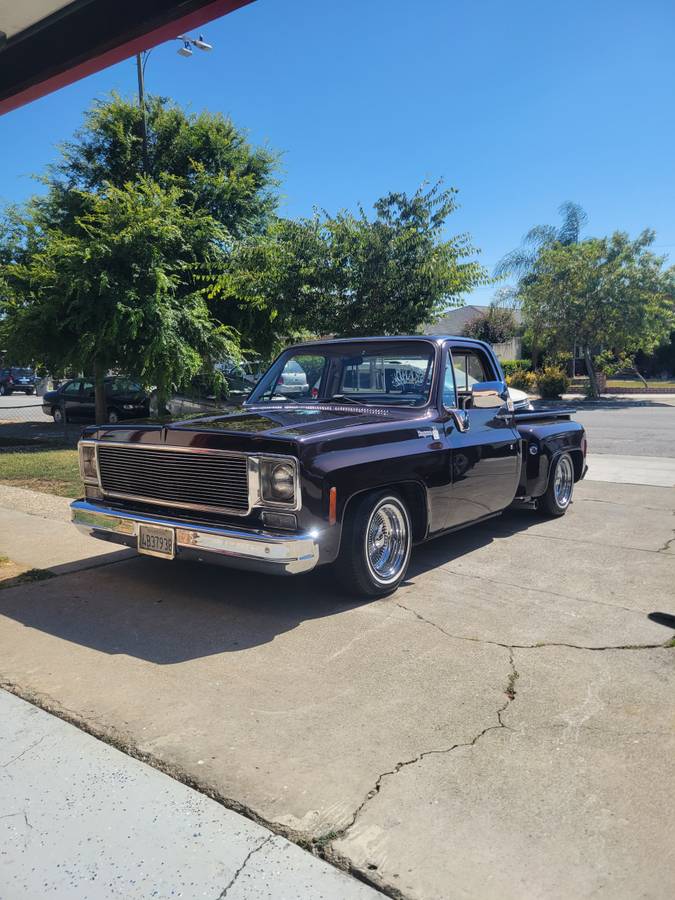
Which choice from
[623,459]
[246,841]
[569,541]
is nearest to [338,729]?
[246,841]

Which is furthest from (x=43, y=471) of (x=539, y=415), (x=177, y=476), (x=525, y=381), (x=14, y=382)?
(x=14, y=382)

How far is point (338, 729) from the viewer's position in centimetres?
326

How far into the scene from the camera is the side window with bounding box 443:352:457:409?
5.71m

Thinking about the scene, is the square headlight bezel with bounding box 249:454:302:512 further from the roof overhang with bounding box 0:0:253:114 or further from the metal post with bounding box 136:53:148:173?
the metal post with bounding box 136:53:148:173

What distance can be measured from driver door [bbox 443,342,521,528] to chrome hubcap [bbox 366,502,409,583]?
61 cm

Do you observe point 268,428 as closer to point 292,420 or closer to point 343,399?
point 292,420

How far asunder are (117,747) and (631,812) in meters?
2.08

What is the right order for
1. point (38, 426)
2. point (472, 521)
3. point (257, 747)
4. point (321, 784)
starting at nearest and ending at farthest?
point (321, 784), point (257, 747), point (472, 521), point (38, 426)

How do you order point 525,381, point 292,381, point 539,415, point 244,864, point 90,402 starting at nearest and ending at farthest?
1. point 244,864
2. point 292,381
3. point 539,415
4. point 90,402
5. point 525,381

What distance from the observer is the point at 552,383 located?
29953 mm

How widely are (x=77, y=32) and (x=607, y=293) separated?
2622 centimetres

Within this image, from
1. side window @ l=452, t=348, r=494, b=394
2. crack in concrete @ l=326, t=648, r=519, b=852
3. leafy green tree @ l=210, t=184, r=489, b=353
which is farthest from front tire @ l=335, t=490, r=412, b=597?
leafy green tree @ l=210, t=184, r=489, b=353

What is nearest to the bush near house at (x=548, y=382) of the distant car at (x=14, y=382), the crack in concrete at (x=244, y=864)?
the crack in concrete at (x=244, y=864)

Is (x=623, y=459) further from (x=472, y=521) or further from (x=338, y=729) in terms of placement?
(x=338, y=729)
